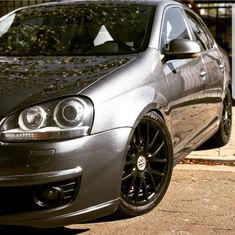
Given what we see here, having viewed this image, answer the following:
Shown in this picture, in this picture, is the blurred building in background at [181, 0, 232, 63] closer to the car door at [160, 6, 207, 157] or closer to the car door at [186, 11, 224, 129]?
the car door at [186, 11, 224, 129]

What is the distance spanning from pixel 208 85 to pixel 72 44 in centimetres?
140

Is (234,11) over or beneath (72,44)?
beneath

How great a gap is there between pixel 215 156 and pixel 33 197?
2973 mm

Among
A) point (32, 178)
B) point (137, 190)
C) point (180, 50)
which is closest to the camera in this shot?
point (32, 178)

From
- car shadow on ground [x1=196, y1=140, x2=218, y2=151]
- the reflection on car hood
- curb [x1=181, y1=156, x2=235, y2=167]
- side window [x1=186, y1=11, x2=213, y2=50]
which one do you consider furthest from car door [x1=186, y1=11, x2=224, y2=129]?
the reflection on car hood

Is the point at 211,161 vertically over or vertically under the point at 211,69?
under

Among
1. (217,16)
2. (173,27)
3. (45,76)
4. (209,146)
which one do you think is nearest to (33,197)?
(45,76)

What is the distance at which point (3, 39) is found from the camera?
506 cm

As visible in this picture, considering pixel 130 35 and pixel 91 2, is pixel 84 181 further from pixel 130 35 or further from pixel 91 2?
pixel 91 2

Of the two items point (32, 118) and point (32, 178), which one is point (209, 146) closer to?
point (32, 118)

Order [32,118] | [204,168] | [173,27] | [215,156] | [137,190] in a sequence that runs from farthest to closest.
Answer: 1. [215,156]
2. [204,168]
3. [173,27]
4. [137,190]
5. [32,118]

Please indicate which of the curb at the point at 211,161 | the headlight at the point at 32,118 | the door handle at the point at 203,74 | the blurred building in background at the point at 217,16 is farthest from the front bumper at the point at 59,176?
the blurred building in background at the point at 217,16

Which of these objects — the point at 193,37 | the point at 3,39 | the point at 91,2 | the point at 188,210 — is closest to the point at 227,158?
the point at 193,37

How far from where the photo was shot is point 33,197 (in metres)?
3.37
